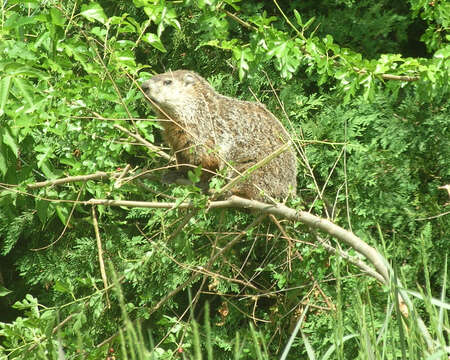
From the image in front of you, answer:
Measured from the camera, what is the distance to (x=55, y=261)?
4.69 m

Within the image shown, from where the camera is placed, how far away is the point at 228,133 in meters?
3.88

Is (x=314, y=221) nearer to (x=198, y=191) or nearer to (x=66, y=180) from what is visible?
(x=198, y=191)

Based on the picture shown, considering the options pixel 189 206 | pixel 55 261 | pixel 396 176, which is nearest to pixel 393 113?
pixel 396 176

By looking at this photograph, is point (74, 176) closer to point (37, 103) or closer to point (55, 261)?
point (37, 103)

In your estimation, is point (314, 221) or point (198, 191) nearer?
point (198, 191)

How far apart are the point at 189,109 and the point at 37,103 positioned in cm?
138

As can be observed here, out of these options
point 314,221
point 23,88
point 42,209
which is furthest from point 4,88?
point 314,221

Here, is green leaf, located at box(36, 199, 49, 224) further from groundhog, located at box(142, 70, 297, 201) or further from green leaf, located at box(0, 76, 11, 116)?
groundhog, located at box(142, 70, 297, 201)

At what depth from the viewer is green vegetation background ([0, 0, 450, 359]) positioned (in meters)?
2.91

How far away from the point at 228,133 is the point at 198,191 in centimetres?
115

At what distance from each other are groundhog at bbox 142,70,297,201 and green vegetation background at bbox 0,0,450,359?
0.16 meters

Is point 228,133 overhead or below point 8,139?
below

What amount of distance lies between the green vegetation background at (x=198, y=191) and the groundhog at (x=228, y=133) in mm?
156

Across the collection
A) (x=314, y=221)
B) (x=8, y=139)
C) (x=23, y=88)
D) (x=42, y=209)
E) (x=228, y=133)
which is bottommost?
(x=228, y=133)
